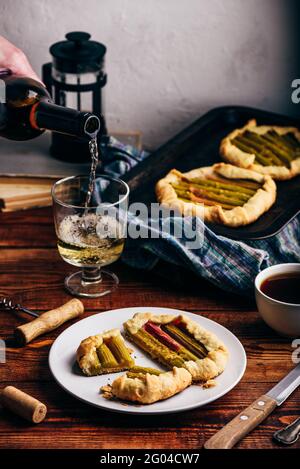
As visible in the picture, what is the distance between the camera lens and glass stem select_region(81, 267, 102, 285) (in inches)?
70.4

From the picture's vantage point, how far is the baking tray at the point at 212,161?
72.6 inches

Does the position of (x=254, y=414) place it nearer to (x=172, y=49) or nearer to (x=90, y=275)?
(x=90, y=275)

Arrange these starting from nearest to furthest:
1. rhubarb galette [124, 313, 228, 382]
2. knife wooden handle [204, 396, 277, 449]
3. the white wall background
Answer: knife wooden handle [204, 396, 277, 449] → rhubarb galette [124, 313, 228, 382] → the white wall background

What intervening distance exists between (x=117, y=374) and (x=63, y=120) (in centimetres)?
51

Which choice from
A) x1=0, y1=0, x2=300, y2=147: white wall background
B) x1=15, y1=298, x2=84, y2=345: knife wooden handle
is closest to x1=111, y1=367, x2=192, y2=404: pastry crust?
x1=15, y1=298, x2=84, y2=345: knife wooden handle

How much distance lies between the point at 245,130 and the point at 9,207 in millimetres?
699

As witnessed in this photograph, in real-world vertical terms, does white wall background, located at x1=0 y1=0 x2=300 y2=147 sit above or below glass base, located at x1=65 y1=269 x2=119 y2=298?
above

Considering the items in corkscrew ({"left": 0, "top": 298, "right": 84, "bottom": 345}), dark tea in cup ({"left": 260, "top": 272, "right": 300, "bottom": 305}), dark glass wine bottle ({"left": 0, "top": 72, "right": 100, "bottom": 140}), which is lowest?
corkscrew ({"left": 0, "top": 298, "right": 84, "bottom": 345})

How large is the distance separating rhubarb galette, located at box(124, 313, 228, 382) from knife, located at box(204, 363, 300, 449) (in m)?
0.10

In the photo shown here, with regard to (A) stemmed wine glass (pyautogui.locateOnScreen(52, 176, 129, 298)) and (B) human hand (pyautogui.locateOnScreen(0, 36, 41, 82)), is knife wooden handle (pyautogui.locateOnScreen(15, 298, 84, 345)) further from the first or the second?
(B) human hand (pyautogui.locateOnScreen(0, 36, 41, 82))

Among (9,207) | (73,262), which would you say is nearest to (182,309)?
(73,262)

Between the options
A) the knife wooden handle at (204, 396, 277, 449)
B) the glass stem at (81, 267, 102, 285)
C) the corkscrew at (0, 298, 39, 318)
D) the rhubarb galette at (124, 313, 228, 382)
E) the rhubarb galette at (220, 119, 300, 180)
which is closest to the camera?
the knife wooden handle at (204, 396, 277, 449)
